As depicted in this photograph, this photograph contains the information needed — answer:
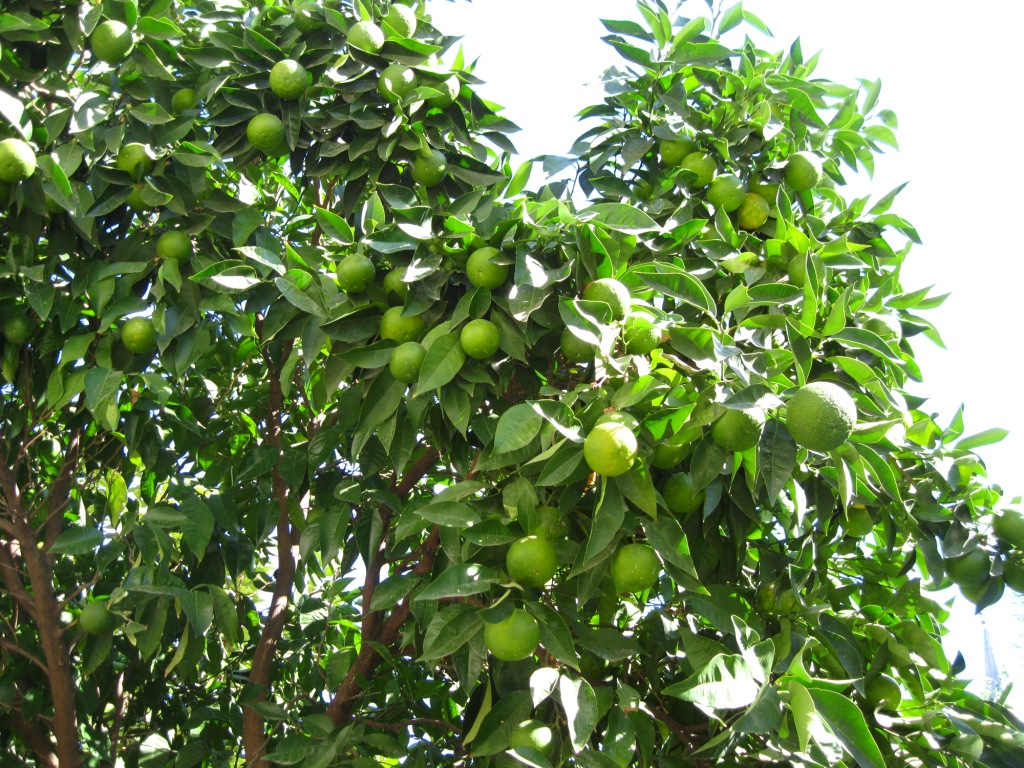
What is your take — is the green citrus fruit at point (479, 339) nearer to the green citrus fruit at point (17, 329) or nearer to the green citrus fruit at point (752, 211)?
the green citrus fruit at point (752, 211)

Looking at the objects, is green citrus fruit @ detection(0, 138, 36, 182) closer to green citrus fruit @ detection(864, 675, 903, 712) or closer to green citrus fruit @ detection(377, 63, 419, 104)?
green citrus fruit @ detection(377, 63, 419, 104)

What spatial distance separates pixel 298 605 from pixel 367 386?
4.09 feet

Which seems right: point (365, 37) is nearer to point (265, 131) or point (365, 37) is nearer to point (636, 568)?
point (265, 131)

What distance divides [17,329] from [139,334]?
1.19 feet

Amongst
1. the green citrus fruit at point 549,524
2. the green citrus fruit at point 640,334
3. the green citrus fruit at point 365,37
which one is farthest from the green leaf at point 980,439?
the green citrus fruit at point 365,37

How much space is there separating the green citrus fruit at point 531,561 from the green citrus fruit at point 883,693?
820mm

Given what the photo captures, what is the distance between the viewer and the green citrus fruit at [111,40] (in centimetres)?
228

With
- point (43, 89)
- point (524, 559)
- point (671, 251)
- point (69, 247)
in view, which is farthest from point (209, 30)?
point (524, 559)

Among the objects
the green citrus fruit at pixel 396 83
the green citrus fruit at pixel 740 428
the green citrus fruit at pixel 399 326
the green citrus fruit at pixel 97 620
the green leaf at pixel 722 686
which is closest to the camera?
the green leaf at pixel 722 686

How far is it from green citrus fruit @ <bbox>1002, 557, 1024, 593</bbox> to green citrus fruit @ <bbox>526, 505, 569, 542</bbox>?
1.06 m

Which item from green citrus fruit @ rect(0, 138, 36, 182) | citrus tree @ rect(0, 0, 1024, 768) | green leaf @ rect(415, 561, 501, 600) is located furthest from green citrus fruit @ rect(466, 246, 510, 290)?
green citrus fruit @ rect(0, 138, 36, 182)

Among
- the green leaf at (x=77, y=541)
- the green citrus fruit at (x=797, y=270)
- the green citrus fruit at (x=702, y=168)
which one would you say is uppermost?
the green citrus fruit at (x=702, y=168)

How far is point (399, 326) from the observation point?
6.32ft

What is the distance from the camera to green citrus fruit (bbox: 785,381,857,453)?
1479mm
